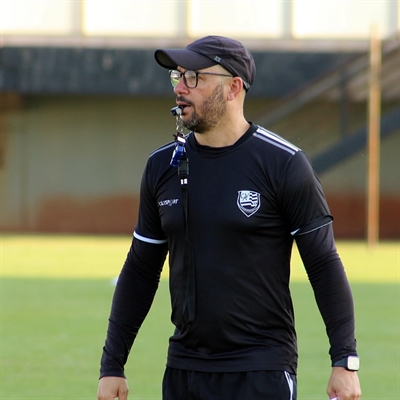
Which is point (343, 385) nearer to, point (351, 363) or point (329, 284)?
point (351, 363)

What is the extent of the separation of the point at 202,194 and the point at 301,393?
410cm

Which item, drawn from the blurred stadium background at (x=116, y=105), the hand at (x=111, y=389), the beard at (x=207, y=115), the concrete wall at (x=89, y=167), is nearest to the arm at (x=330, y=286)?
the beard at (x=207, y=115)

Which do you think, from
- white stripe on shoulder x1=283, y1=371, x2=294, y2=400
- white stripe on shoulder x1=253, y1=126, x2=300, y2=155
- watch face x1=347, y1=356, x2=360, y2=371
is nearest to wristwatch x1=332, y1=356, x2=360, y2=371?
watch face x1=347, y1=356, x2=360, y2=371

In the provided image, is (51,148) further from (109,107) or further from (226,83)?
(226,83)

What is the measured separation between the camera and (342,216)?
27125 millimetres

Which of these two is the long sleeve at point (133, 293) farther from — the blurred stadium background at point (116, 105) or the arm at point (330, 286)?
the blurred stadium background at point (116, 105)

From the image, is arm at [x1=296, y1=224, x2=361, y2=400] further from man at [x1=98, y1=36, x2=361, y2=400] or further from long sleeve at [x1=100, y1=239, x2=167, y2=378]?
long sleeve at [x1=100, y1=239, x2=167, y2=378]

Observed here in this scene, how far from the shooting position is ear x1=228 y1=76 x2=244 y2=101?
425cm

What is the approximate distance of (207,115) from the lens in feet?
13.8

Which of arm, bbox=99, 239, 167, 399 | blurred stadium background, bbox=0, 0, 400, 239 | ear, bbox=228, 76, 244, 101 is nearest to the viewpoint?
ear, bbox=228, 76, 244, 101

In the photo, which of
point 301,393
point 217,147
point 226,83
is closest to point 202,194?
point 217,147

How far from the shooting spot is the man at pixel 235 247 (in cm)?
404

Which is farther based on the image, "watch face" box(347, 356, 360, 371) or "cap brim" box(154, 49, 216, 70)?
"cap brim" box(154, 49, 216, 70)

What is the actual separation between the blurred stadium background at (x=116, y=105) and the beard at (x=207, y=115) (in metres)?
21.8
